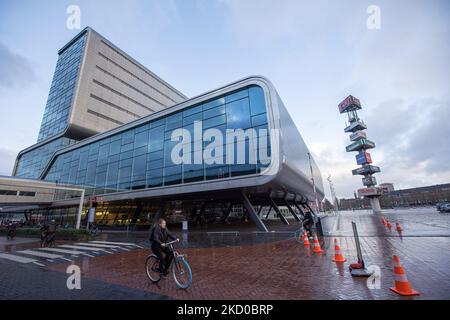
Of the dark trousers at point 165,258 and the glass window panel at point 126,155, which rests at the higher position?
the glass window panel at point 126,155

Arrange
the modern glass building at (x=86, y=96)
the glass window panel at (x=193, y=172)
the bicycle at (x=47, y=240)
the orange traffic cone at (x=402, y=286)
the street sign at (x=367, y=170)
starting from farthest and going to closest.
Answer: the street sign at (x=367, y=170), the modern glass building at (x=86, y=96), the glass window panel at (x=193, y=172), the bicycle at (x=47, y=240), the orange traffic cone at (x=402, y=286)

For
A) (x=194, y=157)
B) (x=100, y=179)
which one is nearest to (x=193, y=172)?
(x=194, y=157)

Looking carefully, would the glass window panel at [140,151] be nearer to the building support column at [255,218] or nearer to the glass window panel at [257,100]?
the building support column at [255,218]

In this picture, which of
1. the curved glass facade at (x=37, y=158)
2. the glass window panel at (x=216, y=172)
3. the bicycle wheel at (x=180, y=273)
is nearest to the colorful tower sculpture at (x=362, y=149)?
the glass window panel at (x=216, y=172)

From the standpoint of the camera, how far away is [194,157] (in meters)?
20.9

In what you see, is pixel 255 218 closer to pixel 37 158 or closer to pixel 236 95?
pixel 236 95

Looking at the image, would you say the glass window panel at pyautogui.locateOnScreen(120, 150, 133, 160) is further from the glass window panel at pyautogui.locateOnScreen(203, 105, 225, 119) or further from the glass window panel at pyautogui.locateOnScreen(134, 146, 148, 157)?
the glass window panel at pyautogui.locateOnScreen(203, 105, 225, 119)

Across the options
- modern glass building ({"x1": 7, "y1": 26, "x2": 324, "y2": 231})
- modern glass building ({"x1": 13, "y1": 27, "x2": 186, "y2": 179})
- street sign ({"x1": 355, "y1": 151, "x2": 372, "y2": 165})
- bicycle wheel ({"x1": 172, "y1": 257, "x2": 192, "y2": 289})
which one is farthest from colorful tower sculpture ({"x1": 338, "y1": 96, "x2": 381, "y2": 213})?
bicycle wheel ({"x1": 172, "y1": 257, "x2": 192, "y2": 289})

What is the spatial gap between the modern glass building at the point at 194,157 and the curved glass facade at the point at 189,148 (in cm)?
10

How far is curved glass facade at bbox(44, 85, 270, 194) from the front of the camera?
18.6 metres

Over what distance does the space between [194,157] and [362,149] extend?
225ft

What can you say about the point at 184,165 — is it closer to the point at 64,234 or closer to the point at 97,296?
the point at 64,234

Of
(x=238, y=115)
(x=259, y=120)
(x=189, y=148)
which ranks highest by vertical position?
(x=238, y=115)

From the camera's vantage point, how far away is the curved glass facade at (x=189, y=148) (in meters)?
18.6
